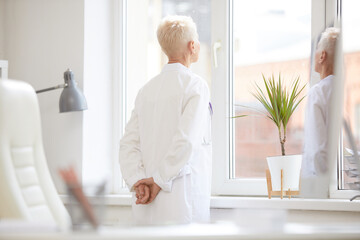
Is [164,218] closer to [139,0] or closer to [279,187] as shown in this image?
[279,187]

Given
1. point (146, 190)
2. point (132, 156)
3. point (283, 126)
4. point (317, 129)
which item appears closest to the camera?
point (317, 129)

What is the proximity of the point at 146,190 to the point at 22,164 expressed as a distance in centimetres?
70

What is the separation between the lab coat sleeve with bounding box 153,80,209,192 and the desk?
3.76 feet

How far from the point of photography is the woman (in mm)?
2342

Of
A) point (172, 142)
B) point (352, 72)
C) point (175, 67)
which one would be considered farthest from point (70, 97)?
point (352, 72)

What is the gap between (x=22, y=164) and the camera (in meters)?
1.83

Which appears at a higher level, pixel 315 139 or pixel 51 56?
pixel 51 56

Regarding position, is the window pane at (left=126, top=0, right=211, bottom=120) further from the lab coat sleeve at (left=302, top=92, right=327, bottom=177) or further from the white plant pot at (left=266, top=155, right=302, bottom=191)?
the lab coat sleeve at (left=302, top=92, right=327, bottom=177)

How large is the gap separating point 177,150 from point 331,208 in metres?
0.80

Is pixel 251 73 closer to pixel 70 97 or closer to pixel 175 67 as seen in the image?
pixel 175 67

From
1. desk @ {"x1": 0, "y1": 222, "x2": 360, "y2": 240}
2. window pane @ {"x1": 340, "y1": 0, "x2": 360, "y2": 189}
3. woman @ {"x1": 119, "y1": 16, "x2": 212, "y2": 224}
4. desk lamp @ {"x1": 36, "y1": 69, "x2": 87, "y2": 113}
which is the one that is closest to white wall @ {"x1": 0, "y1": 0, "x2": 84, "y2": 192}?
desk lamp @ {"x1": 36, "y1": 69, "x2": 87, "y2": 113}

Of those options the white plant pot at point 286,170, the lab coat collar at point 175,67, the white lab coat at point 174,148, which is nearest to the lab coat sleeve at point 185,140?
the white lab coat at point 174,148

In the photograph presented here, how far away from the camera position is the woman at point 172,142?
92.2 inches

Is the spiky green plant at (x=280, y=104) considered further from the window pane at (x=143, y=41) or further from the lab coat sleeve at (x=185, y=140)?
the window pane at (x=143, y=41)
